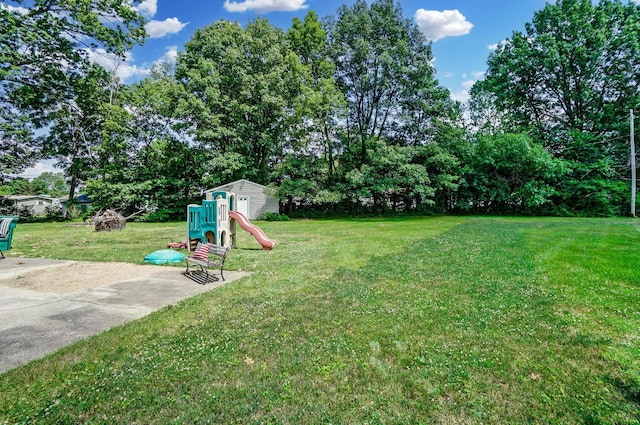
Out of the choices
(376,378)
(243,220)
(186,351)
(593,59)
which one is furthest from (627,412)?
(593,59)

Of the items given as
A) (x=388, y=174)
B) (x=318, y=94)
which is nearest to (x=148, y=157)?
(x=318, y=94)

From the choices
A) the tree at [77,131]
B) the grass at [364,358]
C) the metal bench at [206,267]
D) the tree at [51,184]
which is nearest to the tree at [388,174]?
the grass at [364,358]

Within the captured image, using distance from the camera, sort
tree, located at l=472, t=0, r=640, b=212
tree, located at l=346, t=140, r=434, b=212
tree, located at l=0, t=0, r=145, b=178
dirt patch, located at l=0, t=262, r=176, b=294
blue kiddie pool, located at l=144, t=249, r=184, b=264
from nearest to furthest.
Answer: dirt patch, located at l=0, t=262, r=176, b=294 < blue kiddie pool, located at l=144, t=249, r=184, b=264 < tree, located at l=0, t=0, r=145, b=178 < tree, located at l=346, t=140, r=434, b=212 < tree, located at l=472, t=0, r=640, b=212

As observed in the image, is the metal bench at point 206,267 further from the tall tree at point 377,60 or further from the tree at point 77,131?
the tree at point 77,131

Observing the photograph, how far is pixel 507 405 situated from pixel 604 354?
1675mm

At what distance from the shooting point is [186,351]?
3475 mm

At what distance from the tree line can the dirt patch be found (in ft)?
61.1

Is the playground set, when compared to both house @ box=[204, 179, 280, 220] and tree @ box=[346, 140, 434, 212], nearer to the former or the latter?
tree @ box=[346, 140, 434, 212]

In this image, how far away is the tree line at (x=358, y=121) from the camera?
82.6 feet

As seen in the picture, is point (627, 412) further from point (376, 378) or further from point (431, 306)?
point (431, 306)

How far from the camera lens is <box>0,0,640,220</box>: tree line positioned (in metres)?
25.2

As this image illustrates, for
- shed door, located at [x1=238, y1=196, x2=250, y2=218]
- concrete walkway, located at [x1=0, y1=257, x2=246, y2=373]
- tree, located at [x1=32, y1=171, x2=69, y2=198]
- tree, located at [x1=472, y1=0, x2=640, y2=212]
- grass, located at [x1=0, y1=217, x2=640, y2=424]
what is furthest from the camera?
tree, located at [x1=32, y1=171, x2=69, y2=198]

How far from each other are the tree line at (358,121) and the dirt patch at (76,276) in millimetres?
18619

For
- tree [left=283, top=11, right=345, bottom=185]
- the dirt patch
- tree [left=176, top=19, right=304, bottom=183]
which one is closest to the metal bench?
the dirt patch
